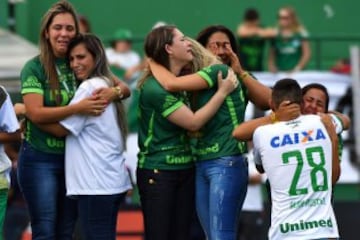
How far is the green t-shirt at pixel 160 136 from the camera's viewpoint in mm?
8172

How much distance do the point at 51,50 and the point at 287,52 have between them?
6.83 meters

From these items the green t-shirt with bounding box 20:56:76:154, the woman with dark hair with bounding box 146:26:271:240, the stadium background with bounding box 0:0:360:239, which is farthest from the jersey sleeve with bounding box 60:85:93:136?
the stadium background with bounding box 0:0:360:239

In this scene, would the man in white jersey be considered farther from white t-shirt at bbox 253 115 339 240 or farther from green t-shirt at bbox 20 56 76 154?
green t-shirt at bbox 20 56 76 154

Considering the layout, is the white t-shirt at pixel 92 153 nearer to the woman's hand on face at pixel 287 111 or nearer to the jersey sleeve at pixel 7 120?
the jersey sleeve at pixel 7 120

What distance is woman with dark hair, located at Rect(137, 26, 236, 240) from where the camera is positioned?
8180mm

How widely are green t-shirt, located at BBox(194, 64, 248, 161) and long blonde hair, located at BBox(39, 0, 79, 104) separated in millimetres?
963

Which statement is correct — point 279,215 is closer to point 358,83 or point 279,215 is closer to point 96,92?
point 96,92

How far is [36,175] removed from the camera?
833 centimetres

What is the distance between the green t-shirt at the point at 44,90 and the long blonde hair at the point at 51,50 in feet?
0.09

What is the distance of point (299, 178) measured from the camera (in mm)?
7473

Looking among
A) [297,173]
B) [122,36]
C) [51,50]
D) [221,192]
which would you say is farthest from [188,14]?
[297,173]

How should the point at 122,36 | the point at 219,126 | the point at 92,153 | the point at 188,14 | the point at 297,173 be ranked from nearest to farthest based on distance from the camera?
1. the point at 297,173
2. the point at 219,126
3. the point at 92,153
4. the point at 122,36
5. the point at 188,14

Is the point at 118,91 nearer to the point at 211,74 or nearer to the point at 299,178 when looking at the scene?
the point at 211,74

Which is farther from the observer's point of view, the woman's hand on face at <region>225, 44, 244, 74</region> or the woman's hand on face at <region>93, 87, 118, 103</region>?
the woman's hand on face at <region>225, 44, 244, 74</region>
